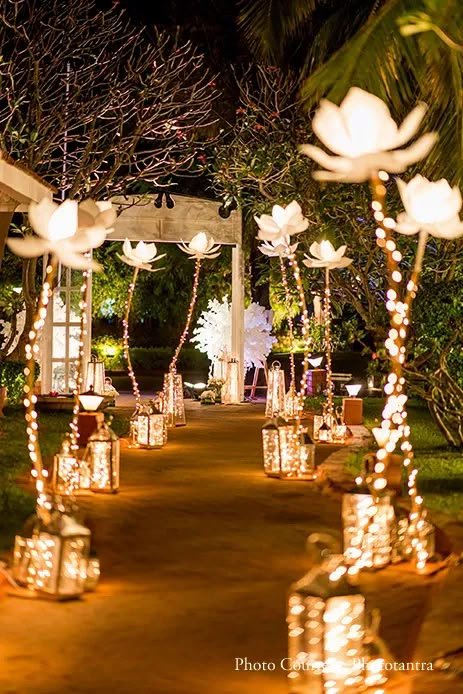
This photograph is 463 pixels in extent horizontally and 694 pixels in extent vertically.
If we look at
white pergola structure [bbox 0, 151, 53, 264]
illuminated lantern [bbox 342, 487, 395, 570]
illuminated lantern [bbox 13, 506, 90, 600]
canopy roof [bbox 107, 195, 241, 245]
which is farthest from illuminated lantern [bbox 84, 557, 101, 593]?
canopy roof [bbox 107, 195, 241, 245]

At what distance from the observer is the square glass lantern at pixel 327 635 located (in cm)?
415

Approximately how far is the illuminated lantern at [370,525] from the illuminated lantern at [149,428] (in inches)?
224

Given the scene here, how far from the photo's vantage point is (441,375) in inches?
436

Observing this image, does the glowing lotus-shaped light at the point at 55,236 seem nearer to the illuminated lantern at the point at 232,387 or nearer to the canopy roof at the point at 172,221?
the canopy roof at the point at 172,221

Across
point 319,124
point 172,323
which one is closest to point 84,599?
point 319,124

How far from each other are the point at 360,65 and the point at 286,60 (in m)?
10.1

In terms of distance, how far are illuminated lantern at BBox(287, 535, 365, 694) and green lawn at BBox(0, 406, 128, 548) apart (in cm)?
288

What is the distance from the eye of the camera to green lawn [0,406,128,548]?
7.56 metres

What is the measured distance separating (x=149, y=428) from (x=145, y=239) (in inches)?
286

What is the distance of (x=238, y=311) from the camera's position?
19469 mm

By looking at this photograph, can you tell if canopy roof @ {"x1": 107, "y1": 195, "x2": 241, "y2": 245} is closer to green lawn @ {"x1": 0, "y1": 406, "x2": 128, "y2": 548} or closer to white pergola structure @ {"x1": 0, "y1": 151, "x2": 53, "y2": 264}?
green lawn @ {"x1": 0, "y1": 406, "x2": 128, "y2": 548}

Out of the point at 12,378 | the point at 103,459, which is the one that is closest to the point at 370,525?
the point at 103,459

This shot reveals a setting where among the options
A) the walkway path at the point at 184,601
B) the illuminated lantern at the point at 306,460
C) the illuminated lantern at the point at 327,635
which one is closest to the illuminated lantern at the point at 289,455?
the illuminated lantern at the point at 306,460

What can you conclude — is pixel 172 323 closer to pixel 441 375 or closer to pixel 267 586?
pixel 441 375
